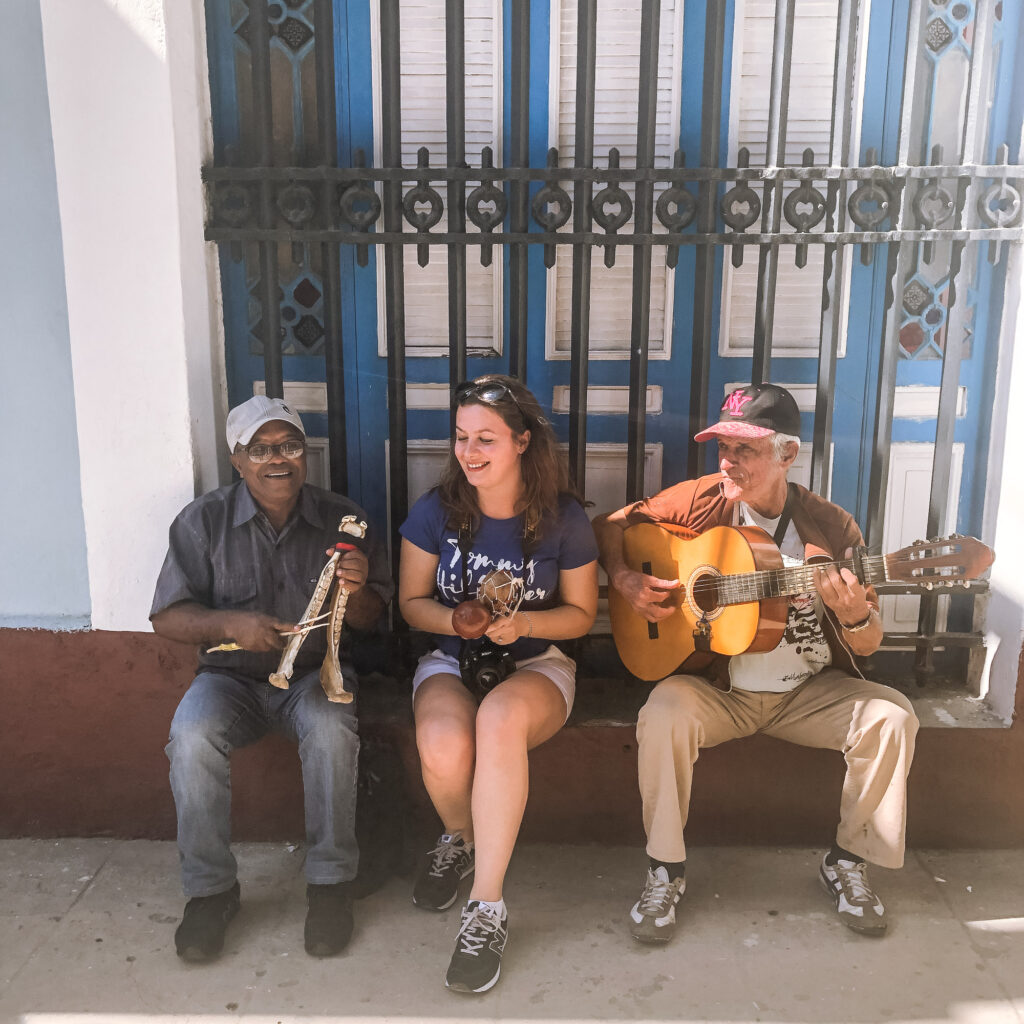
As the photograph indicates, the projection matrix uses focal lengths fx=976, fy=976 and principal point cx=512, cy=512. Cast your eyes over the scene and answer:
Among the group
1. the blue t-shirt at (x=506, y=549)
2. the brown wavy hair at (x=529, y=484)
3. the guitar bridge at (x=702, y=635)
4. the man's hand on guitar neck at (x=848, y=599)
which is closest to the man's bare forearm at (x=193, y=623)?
the blue t-shirt at (x=506, y=549)

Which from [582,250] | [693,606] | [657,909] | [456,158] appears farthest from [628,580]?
[456,158]

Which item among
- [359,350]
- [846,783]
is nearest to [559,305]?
[359,350]

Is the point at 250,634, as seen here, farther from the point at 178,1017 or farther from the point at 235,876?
the point at 178,1017

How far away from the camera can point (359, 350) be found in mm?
3344

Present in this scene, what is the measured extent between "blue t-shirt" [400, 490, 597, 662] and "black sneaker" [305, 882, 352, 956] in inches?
29.2

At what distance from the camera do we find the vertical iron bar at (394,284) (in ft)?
9.67

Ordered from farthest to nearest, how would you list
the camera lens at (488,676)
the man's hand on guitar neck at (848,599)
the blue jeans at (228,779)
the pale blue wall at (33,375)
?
the pale blue wall at (33,375), the camera lens at (488,676), the blue jeans at (228,779), the man's hand on guitar neck at (848,599)

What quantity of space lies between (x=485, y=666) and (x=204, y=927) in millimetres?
1014

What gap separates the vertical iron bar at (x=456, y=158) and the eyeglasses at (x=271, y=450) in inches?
22.5

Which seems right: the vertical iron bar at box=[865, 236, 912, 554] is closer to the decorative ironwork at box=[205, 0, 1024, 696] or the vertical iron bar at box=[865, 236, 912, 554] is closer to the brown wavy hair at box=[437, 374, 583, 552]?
the decorative ironwork at box=[205, 0, 1024, 696]

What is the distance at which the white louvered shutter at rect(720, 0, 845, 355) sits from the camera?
3104 mm

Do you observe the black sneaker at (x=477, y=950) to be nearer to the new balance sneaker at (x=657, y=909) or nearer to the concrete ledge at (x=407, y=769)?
the new balance sneaker at (x=657, y=909)

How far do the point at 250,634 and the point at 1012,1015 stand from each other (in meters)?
2.16

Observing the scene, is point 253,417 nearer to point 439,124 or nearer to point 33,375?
point 33,375
